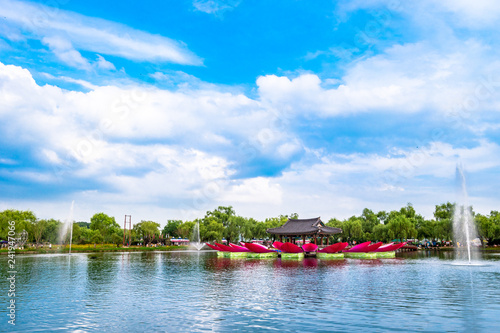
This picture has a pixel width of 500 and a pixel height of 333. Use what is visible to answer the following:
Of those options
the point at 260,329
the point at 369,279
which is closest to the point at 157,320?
the point at 260,329

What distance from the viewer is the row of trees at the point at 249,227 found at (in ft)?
186

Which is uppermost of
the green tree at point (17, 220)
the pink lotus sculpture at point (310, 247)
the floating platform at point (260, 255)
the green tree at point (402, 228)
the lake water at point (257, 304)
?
the green tree at point (17, 220)

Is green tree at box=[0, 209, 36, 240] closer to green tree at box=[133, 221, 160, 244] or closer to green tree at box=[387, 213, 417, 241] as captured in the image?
green tree at box=[133, 221, 160, 244]

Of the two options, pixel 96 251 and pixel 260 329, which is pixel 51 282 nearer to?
pixel 260 329

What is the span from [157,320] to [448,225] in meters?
59.1

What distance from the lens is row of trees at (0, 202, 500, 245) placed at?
5678 cm

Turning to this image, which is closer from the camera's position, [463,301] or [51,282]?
[463,301]

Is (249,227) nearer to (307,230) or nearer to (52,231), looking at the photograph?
(307,230)

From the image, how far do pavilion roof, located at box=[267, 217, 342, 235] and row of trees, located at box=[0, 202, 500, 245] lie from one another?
18.7m

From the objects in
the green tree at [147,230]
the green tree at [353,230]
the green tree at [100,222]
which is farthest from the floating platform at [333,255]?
the green tree at [100,222]

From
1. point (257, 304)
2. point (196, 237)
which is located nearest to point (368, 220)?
point (196, 237)

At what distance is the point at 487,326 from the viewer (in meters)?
9.80

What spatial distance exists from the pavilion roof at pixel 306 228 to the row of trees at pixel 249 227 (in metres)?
18.7

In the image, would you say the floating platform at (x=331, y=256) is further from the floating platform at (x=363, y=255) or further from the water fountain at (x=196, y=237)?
the water fountain at (x=196, y=237)
